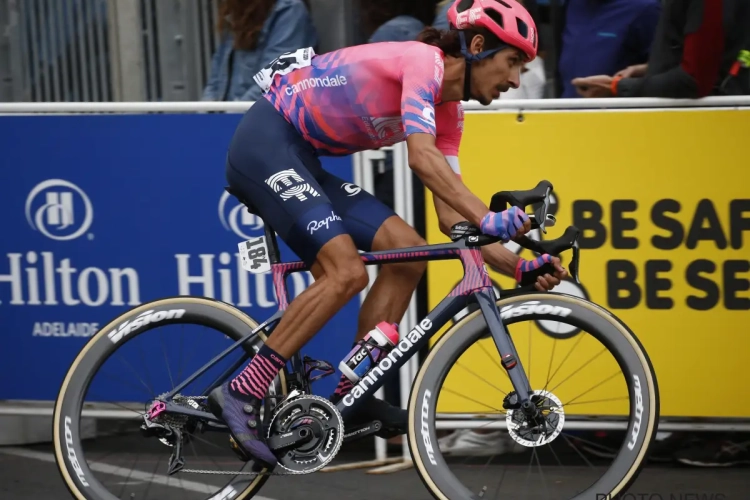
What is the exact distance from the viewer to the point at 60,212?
6367 mm

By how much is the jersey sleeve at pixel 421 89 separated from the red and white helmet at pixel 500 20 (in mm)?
162

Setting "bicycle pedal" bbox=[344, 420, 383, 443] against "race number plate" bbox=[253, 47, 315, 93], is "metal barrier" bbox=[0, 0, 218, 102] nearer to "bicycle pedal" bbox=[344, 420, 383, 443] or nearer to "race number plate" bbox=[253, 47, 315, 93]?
"race number plate" bbox=[253, 47, 315, 93]

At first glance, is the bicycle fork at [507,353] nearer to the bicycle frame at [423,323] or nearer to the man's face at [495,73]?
the bicycle frame at [423,323]

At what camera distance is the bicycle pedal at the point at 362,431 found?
189 inches

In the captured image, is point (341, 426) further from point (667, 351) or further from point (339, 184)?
point (667, 351)

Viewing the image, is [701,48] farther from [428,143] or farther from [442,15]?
[428,143]

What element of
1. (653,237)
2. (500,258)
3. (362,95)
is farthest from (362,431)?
(653,237)

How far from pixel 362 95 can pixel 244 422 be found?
4.23 feet

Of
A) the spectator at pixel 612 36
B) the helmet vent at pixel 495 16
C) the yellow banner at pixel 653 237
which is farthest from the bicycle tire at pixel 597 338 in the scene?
the spectator at pixel 612 36

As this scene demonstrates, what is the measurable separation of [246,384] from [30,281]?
211 centimetres

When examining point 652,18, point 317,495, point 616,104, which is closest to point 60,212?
point 317,495

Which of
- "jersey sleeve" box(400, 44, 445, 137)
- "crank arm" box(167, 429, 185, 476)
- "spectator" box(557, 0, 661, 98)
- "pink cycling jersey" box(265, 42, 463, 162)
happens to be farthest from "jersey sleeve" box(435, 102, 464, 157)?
"spectator" box(557, 0, 661, 98)

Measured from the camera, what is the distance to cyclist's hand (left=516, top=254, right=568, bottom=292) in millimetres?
4645

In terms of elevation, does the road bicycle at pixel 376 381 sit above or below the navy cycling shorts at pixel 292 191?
below
